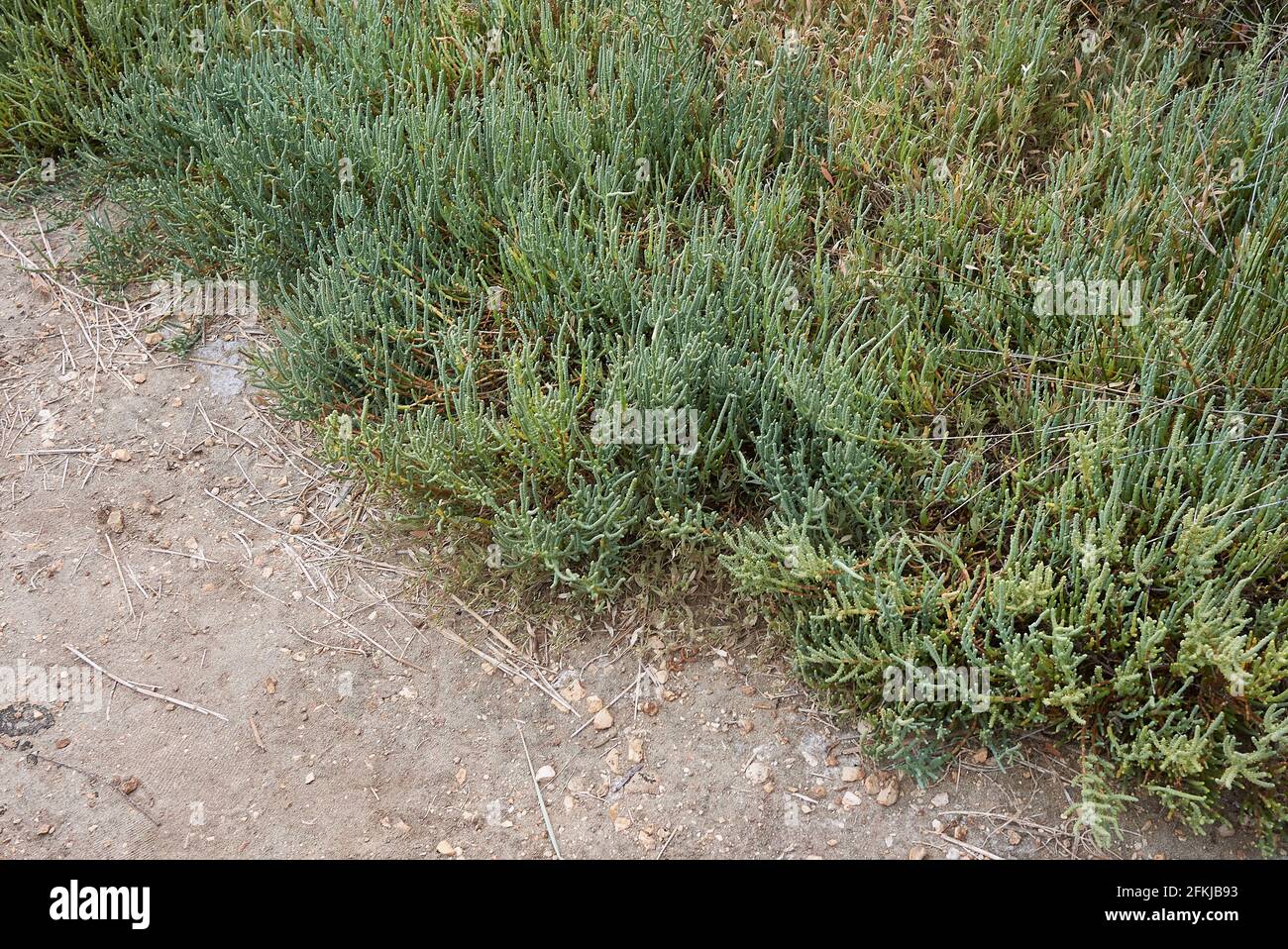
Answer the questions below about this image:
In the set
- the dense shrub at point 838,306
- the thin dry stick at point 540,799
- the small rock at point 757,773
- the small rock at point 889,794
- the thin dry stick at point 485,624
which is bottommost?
the thin dry stick at point 540,799

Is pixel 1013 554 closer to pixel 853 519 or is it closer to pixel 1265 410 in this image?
pixel 853 519

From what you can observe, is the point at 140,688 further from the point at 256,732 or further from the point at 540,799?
the point at 540,799

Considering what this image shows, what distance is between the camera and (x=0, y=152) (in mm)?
4539

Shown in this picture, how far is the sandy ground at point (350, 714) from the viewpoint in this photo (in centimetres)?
276

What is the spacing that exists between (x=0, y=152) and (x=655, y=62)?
9.43ft

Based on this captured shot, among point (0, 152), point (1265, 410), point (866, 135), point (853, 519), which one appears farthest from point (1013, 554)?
point (0, 152)

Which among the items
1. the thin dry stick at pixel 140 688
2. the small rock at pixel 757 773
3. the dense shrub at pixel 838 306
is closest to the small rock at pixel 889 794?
the dense shrub at pixel 838 306

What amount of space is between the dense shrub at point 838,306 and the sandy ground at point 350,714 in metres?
0.19

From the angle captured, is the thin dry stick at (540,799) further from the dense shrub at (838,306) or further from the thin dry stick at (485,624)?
the dense shrub at (838,306)

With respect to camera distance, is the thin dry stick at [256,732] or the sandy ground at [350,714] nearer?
the sandy ground at [350,714]

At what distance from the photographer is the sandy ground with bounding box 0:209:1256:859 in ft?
9.06

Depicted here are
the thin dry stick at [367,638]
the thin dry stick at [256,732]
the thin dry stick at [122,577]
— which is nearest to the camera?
the thin dry stick at [256,732]

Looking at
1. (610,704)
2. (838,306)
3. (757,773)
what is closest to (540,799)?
(610,704)

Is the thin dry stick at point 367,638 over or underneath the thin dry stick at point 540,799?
over
